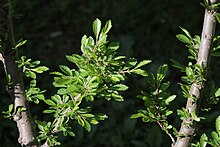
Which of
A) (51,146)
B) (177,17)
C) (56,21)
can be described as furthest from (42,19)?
(51,146)

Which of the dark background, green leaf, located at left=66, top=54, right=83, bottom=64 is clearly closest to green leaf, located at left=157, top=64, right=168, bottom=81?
green leaf, located at left=66, top=54, right=83, bottom=64

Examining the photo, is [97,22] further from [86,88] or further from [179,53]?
[179,53]

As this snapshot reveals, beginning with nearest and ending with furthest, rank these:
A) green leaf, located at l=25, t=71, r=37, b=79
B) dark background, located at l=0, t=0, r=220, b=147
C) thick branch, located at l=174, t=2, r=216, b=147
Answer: thick branch, located at l=174, t=2, r=216, b=147 → green leaf, located at l=25, t=71, r=37, b=79 → dark background, located at l=0, t=0, r=220, b=147

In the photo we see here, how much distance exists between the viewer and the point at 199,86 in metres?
1.04

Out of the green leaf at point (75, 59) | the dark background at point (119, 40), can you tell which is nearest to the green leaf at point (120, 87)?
the green leaf at point (75, 59)

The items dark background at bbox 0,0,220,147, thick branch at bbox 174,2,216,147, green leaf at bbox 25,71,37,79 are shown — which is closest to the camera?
thick branch at bbox 174,2,216,147

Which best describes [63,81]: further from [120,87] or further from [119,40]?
[119,40]

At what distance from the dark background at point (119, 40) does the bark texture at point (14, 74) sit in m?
1.44

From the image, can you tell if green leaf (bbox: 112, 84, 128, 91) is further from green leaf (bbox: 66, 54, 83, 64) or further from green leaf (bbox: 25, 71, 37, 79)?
green leaf (bbox: 25, 71, 37, 79)

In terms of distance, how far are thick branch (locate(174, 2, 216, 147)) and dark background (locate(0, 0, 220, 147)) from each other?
4.93ft

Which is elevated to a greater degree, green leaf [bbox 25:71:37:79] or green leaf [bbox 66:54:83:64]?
green leaf [bbox 66:54:83:64]

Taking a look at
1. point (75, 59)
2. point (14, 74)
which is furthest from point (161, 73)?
point (14, 74)

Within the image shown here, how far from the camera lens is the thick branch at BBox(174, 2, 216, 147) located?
0.97 m

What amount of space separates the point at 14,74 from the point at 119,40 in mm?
2222
